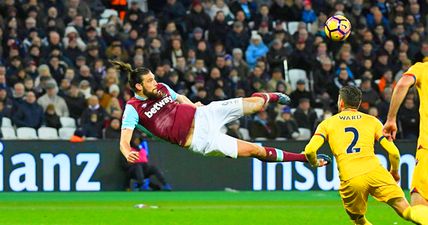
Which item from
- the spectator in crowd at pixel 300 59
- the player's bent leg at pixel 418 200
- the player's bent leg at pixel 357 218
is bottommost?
the player's bent leg at pixel 357 218

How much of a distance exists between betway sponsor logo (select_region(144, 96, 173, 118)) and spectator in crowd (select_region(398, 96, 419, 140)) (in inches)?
391

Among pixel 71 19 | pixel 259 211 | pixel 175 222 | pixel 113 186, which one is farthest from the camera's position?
pixel 71 19

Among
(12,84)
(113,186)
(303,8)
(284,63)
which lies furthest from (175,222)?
(303,8)

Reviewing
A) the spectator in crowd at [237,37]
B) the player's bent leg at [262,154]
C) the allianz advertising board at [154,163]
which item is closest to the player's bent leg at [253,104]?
the player's bent leg at [262,154]

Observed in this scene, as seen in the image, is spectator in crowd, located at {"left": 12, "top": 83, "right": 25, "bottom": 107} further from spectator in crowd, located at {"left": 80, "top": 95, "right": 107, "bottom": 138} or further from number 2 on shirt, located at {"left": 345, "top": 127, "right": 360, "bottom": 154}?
number 2 on shirt, located at {"left": 345, "top": 127, "right": 360, "bottom": 154}

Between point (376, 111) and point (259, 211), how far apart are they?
6356mm

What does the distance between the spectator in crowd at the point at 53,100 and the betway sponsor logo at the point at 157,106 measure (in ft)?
27.5

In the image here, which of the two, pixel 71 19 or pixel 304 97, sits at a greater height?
pixel 71 19

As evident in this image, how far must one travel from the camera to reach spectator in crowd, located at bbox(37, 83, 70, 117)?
20.4 metres

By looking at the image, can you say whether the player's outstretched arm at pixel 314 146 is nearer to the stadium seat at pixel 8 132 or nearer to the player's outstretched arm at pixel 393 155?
→ the player's outstretched arm at pixel 393 155

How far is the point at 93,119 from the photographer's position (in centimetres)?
2022

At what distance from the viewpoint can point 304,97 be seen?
21.7 meters

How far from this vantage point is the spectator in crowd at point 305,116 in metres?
21.2

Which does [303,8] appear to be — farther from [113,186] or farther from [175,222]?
[175,222]
